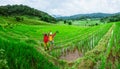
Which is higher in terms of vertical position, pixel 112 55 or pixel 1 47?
pixel 1 47

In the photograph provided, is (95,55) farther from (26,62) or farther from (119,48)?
(26,62)

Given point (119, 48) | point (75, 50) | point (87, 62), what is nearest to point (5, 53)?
point (87, 62)

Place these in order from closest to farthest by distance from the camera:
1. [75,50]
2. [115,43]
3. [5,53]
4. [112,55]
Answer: [5,53]
[112,55]
[115,43]
[75,50]

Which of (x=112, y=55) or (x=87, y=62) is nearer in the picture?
(x=87, y=62)

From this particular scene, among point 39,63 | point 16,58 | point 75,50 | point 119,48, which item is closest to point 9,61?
point 16,58

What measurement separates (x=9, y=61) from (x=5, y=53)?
0.15 metres

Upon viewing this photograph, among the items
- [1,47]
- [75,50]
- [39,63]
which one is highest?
[1,47]

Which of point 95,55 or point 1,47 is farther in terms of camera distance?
point 95,55

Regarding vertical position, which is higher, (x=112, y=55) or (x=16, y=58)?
(x=16, y=58)

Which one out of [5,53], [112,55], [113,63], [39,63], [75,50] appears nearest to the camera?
[5,53]

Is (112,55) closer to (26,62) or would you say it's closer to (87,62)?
(87,62)

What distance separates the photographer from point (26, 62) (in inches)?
196

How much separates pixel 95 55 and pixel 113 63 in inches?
42.1

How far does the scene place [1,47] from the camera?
16.3 ft
